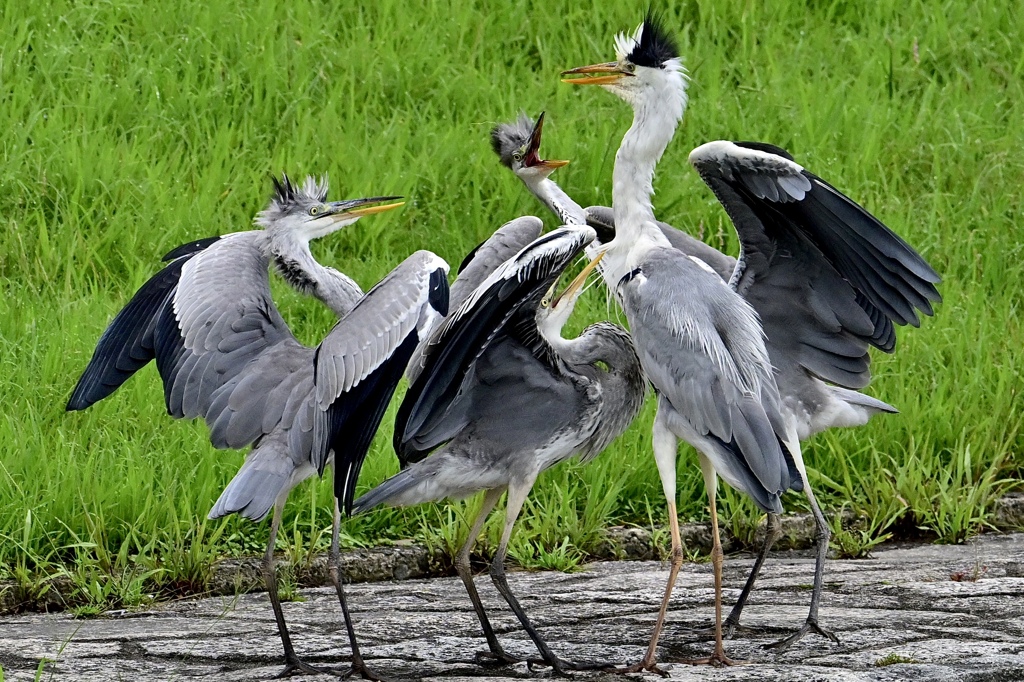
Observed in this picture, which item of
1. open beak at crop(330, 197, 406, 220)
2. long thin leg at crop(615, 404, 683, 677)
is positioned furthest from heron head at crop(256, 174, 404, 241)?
long thin leg at crop(615, 404, 683, 677)

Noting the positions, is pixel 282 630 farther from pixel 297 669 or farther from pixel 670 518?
pixel 670 518

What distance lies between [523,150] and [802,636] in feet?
9.73

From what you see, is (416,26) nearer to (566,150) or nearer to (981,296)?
(566,150)

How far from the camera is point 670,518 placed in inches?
171

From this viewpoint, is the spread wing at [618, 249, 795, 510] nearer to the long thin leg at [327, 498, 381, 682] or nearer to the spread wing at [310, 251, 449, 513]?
the spread wing at [310, 251, 449, 513]

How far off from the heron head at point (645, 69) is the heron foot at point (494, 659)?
199cm

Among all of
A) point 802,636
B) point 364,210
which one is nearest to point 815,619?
point 802,636

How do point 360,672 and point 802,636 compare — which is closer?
point 360,672

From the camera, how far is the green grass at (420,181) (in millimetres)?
5340

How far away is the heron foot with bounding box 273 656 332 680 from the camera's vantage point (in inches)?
156

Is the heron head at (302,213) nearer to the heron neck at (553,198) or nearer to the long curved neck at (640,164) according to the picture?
the long curved neck at (640,164)

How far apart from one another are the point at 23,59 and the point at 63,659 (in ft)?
16.1

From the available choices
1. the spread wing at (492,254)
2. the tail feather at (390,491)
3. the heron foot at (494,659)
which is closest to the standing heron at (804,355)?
the heron foot at (494,659)

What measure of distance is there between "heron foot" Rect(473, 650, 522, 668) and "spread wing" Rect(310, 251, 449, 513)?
1.97 ft
